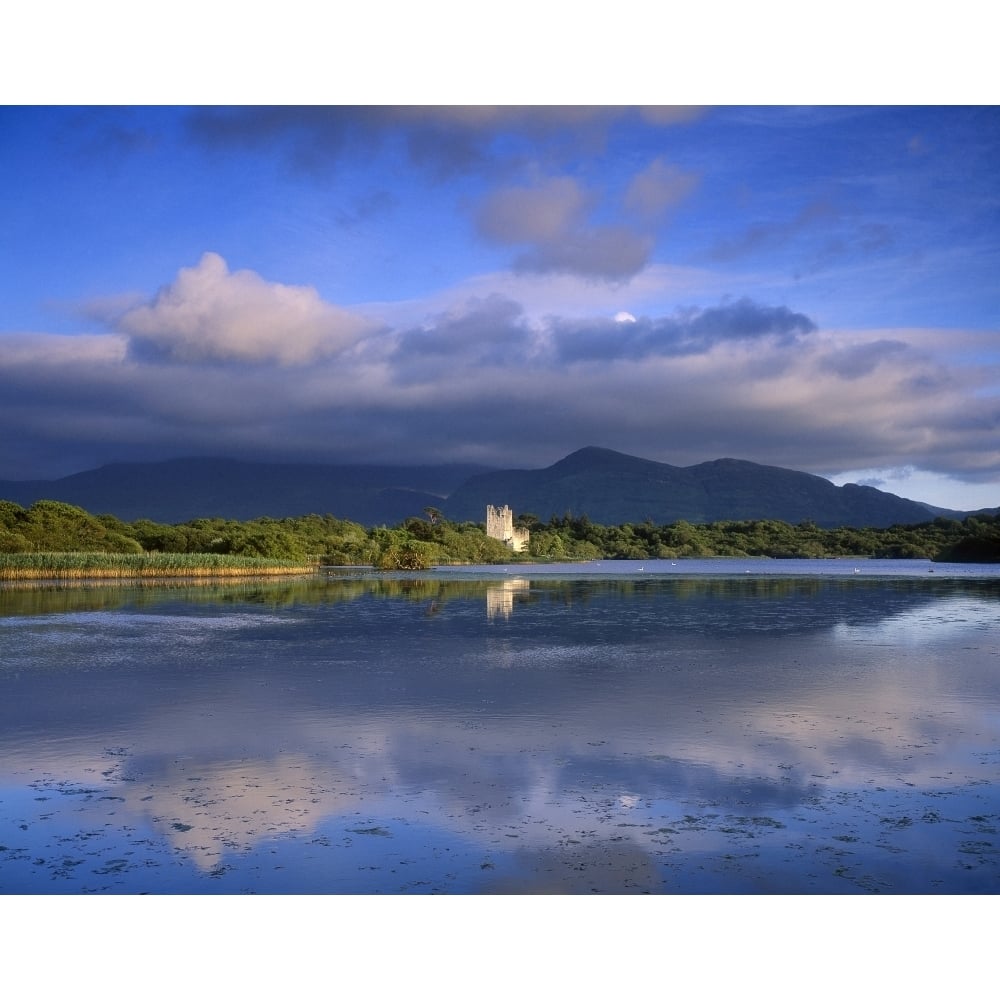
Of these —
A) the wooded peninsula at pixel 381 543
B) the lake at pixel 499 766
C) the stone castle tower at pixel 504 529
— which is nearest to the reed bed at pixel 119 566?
the wooded peninsula at pixel 381 543

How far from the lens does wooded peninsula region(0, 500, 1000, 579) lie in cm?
5212

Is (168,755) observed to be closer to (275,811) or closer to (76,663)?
(275,811)

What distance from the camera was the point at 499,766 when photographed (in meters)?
8.83

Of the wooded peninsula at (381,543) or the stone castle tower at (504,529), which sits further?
the stone castle tower at (504,529)

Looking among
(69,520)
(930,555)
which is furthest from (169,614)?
(930,555)

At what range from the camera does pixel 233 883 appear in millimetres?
5836

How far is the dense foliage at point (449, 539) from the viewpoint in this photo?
65.4 meters

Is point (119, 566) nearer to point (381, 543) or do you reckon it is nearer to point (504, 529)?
point (381, 543)

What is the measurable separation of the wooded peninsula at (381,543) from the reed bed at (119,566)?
65mm

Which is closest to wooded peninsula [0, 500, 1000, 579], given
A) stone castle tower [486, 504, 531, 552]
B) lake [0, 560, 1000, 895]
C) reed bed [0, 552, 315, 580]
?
reed bed [0, 552, 315, 580]

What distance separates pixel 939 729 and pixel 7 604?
27390mm

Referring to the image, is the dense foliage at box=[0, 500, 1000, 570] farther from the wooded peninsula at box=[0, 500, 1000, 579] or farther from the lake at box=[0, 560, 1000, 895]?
the lake at box=[0, 560, 1000, 895]

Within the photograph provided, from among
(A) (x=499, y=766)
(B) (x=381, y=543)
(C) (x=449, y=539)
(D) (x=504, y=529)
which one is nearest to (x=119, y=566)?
(A) (x=499, y=766)

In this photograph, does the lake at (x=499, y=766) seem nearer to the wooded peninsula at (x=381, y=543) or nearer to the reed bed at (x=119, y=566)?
the reed bed at (x=119, y=566)
